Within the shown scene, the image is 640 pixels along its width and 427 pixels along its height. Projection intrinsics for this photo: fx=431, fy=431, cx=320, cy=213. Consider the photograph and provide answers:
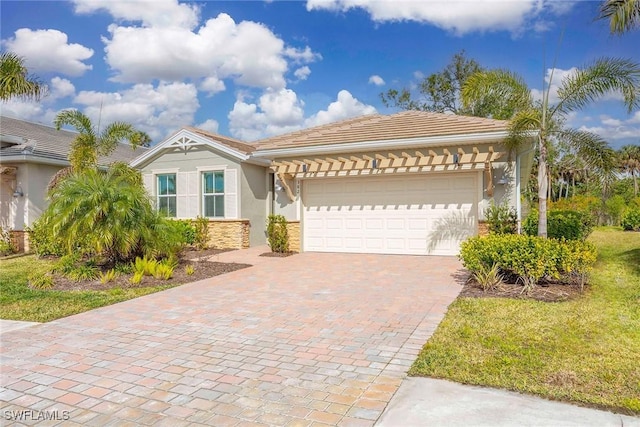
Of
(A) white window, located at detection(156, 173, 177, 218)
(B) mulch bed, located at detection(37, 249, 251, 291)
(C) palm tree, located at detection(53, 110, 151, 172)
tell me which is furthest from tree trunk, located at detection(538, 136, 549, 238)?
(C) palm tree, located at detection(53, 110, 151, 172)

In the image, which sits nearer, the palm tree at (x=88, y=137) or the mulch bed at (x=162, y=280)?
the mulch bed at (x=162, y=280)

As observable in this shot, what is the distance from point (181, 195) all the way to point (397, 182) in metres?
8.49

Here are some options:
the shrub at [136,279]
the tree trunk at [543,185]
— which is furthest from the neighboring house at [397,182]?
the shrub at [136,279]

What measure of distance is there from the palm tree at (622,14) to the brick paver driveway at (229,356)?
6310 millimetres

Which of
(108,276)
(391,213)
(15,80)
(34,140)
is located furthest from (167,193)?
(391,213)

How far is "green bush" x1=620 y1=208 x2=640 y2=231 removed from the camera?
18734 mm

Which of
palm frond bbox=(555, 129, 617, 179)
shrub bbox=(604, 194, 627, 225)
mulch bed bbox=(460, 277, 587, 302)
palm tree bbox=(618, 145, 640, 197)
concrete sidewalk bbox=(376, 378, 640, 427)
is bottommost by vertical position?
concrete sidewalk bbox=(376, 378, 640, 427)

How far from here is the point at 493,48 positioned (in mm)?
16484

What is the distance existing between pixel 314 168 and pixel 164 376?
33.0 ft

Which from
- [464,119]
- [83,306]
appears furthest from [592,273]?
[83,306]

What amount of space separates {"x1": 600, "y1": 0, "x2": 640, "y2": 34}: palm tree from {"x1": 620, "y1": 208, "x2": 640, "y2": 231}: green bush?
12.8 metres

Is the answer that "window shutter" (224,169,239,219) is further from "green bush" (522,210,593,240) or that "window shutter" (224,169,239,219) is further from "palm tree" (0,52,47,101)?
"green bush" (522,210,593,240)

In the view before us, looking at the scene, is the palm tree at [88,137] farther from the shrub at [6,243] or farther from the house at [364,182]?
the shrub at [6,243]

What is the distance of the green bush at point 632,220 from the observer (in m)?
18.7
